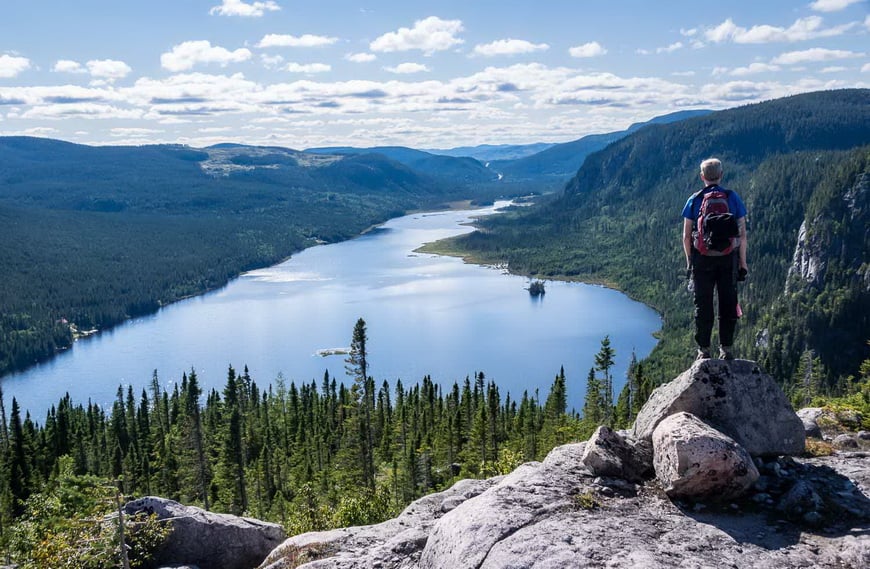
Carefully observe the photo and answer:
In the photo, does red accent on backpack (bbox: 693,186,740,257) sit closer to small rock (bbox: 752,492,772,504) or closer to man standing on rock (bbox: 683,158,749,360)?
man standing on rock (bbox: 683,158,749,360)

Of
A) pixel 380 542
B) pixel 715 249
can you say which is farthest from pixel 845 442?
pixel 380 542

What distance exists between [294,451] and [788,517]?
8942 cm

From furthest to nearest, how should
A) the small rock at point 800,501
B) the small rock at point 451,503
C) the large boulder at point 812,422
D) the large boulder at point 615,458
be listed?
the large boulder at point 812,422 → the small rock at point 451,503 → the large boulder at point 615,458 → the small rock at point 800,501

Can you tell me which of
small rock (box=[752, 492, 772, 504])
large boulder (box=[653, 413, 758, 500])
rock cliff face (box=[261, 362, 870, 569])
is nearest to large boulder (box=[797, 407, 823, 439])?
rock cliff face (box=[261, 362, 870, 569])

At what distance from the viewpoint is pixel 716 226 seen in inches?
621

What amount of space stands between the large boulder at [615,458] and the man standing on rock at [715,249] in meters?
3.37

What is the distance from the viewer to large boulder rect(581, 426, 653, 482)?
15.4 meters

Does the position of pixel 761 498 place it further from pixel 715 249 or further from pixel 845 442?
pixel 845 442

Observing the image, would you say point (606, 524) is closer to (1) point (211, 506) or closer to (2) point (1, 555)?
(2) point (1, 555)

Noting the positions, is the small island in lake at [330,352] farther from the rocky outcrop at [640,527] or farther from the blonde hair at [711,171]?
the blonde hair at [711,171]

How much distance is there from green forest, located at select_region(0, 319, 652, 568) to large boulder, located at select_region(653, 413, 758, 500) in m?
27.0

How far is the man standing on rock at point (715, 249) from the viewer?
51.9 feet

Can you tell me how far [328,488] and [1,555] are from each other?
30.4 metres

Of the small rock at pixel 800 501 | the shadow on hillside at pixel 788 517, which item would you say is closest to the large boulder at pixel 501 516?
the shadow on hillside at pixel 788 517
